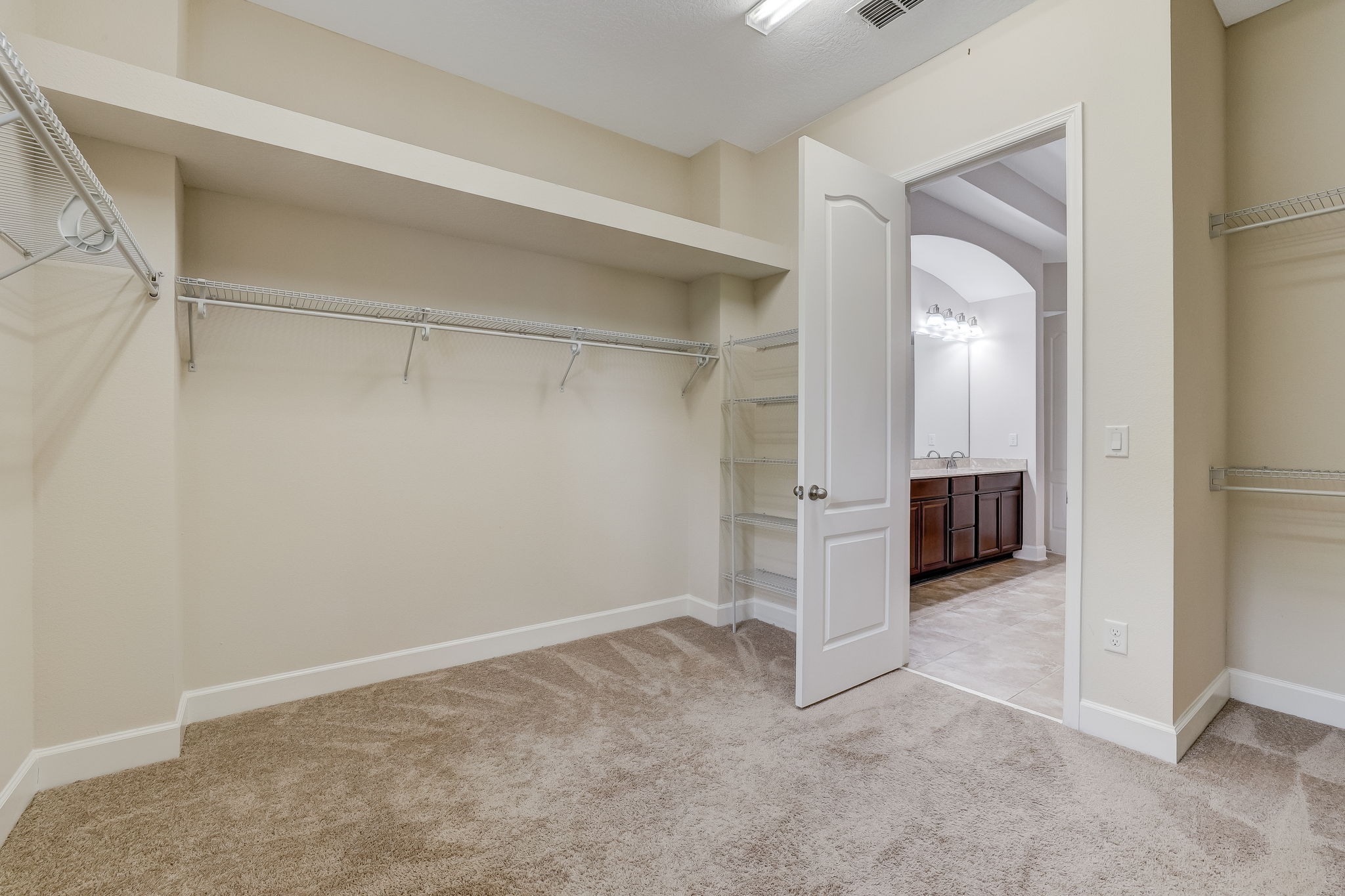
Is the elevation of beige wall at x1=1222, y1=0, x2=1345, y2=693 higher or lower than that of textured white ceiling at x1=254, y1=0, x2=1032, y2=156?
lower

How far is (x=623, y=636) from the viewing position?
10.8 ft

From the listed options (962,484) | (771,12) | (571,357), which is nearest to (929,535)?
(962,484)

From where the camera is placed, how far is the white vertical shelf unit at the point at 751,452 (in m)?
3.39

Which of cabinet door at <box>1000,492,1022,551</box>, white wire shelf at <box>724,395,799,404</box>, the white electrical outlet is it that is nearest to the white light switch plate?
the white electrical outlet

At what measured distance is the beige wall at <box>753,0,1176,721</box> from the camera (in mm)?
2018

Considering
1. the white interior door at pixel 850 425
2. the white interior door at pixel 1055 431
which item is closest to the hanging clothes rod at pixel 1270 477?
the white interior door at pixel 850 425

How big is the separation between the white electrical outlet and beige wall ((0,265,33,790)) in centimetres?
346

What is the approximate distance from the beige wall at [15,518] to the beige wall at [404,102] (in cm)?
114

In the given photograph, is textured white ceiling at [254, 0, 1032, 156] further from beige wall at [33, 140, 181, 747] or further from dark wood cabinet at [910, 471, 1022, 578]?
dark wood cabinet at [910, 471, 1022, 578]

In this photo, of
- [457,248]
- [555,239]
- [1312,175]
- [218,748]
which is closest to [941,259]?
[1312,175]

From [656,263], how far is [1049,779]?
112 inches

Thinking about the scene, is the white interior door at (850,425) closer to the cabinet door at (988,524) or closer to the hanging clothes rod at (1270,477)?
the hanging clothes rod at (1270,477)

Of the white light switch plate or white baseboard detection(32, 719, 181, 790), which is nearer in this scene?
white baseboard detection(32, 719, 181, 790)

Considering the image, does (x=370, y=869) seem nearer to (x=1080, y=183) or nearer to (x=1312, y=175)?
(x=1080, y=183)
